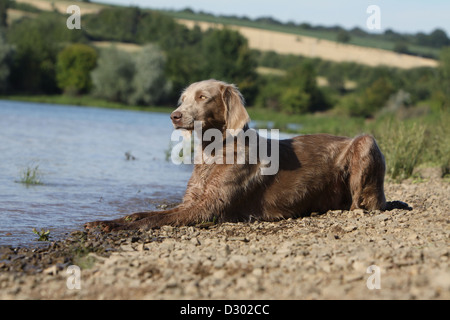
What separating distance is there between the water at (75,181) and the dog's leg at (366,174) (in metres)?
3.67

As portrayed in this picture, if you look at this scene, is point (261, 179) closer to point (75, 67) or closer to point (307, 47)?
point (75, 67)

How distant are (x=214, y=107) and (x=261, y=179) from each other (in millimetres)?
1225

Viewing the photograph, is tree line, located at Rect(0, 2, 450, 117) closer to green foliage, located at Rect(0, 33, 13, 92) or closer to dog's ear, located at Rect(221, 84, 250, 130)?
green foliage, located at Rect(0, 33, 13, 92)

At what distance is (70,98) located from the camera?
6450cm

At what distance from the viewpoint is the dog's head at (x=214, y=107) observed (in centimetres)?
772

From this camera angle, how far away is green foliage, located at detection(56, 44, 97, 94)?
6912cm

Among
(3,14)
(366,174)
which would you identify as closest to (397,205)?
(366,174)

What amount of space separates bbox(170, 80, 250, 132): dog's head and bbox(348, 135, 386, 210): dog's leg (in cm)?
187

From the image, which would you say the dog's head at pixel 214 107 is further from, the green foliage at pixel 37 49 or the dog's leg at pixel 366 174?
the green foliage at pixel 37 49

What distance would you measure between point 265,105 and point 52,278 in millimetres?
72732

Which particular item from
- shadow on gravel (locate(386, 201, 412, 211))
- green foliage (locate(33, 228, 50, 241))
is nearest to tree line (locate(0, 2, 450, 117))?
shadow on gravel (locate(386, 201, 412, 211))
